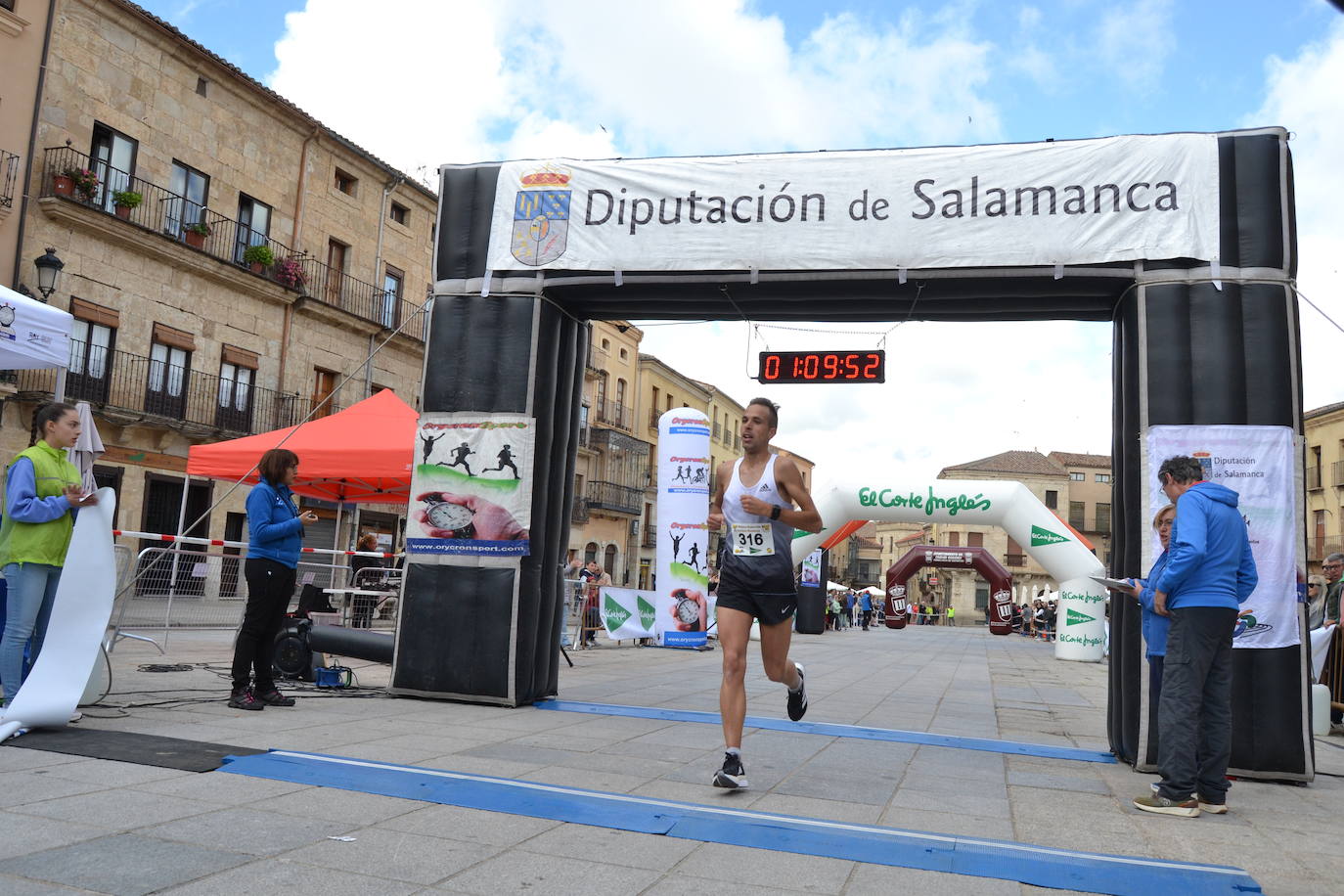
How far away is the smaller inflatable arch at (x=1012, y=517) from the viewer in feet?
65.7

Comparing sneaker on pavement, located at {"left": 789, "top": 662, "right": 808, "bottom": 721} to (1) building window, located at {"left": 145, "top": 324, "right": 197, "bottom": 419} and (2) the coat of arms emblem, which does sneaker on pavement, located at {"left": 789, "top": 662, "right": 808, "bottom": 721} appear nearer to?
(2) the coat of arms emblem

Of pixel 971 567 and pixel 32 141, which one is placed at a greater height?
pixel 32 141

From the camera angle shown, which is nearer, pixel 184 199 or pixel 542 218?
pixel 542 218

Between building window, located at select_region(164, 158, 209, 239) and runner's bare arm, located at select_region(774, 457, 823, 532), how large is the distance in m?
21.9

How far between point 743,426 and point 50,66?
2166cm

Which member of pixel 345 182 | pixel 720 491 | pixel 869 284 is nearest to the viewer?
pixel 720 491

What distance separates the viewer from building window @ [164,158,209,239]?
76.3ft

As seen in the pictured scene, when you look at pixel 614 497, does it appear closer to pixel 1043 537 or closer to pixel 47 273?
pixel 1043 537

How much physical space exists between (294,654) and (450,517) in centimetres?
182

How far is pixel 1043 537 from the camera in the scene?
67.2ft

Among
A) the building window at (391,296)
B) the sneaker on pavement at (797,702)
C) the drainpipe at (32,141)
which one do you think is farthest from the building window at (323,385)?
the sneaker on pavement at (797,702)

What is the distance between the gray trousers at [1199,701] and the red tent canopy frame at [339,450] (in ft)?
22.7

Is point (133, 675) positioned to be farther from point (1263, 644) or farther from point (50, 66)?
point (50, 66)

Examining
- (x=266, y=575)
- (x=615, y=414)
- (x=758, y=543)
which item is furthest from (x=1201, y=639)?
(x=615, y=414)
